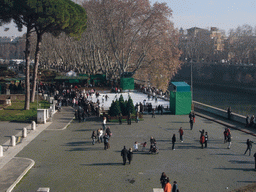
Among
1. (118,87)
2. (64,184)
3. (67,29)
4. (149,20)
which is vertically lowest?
(64,184)

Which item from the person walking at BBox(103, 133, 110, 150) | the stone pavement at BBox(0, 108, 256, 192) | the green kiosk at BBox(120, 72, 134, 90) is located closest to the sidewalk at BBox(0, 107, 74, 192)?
the stone pavement at BBox(0, 108, 256, 192)

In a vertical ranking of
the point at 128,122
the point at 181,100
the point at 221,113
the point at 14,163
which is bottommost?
the point at 14,163

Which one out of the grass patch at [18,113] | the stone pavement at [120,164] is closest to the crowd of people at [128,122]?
the stone pavement at [120,164]

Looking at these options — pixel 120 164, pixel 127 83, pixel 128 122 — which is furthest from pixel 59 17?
pixel 120 164

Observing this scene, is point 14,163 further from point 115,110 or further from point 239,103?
point 239,103

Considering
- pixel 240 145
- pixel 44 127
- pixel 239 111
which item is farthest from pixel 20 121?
pixel 239 111

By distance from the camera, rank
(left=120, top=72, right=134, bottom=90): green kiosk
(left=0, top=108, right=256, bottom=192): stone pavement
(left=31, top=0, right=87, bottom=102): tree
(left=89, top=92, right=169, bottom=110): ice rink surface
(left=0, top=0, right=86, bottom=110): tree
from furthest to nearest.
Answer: (left=120, top=72, right=134, bottom=90): green kiosk < (left=89, top=92, right=169, bottom=110): ice rink surface < (left=31, top=0, right=87, bottom=102): tree < (left=0, top=0, right=86, bottom=110): tree < (left=0, top=108, right=256, bottom=192): stone pavement

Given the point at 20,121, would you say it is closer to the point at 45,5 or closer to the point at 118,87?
the point at 45,5

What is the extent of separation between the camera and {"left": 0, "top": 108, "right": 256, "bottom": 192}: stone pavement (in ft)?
41.2

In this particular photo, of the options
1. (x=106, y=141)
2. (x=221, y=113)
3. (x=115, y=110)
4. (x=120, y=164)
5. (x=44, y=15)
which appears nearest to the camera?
(x=120, y=164)

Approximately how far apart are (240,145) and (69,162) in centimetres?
1042

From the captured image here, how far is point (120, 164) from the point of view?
49.2ft

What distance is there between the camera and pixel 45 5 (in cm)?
2812

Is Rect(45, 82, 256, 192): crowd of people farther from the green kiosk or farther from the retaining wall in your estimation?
the green kiosk
